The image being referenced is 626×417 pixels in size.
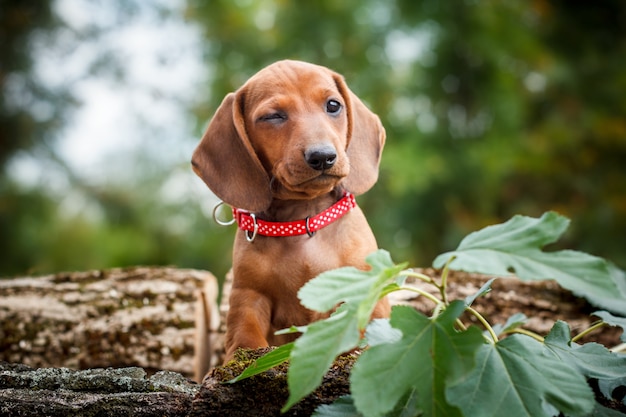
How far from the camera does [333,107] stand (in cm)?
230

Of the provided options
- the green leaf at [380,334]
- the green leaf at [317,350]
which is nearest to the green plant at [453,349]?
the green leaf at [317,350]

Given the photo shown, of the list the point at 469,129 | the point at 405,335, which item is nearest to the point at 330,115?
the point at 405,335

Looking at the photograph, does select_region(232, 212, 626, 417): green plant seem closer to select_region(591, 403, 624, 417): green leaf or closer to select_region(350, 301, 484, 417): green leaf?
select_region(350, 301, 484, 417): green leaf

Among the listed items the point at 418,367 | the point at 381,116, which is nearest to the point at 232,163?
the point at 418,367

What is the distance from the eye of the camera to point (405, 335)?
1.36 meters

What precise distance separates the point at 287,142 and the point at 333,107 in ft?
0.83

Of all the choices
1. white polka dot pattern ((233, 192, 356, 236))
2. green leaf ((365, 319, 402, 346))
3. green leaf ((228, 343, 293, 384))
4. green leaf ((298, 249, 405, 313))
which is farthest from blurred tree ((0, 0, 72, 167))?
green leaf ((298, 249, 405, 313))

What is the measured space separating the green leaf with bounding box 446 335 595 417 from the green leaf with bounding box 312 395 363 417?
254 mm

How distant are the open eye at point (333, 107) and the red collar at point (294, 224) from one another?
12.5 inches

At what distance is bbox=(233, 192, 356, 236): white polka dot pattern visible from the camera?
2.24m

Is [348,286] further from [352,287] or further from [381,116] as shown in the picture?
[381,116]

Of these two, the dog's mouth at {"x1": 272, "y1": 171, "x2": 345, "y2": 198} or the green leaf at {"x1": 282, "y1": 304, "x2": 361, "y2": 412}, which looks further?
the dog's mouth at {"x1": 272, "y1": 171, "x2": 345, "y2": 198}

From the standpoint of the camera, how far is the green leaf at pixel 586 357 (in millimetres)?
1603

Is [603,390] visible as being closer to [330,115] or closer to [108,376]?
[330,115]
